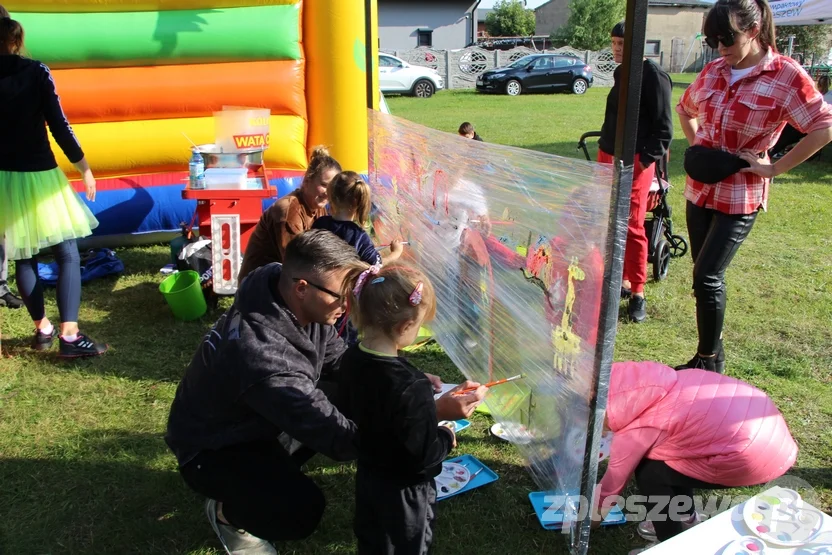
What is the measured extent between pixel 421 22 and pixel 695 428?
37870 millimetres

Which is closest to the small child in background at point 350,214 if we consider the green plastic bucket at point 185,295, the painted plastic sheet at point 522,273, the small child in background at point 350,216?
the small child in background at point 350,216

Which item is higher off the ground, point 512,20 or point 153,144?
point 512,20

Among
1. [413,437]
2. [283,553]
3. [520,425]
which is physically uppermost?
[413,437]

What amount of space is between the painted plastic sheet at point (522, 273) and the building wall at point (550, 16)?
182ft

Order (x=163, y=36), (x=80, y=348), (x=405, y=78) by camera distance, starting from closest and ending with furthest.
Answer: (x=80, y=348), (x=163, y=36), (x=405, y=78)

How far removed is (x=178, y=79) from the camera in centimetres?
496

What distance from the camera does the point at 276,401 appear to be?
Answer: 182cm

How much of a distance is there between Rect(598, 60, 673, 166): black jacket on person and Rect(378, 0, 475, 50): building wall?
34.5 metres

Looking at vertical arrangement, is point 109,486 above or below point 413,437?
below

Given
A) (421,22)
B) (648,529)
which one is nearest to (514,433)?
(648,529)

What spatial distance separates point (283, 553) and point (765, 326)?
3.00 meters

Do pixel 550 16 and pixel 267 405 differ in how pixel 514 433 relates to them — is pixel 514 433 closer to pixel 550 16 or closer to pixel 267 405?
pixel 267 405

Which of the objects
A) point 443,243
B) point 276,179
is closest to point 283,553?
point 443,243

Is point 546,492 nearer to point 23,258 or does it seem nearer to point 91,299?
point 23,258
